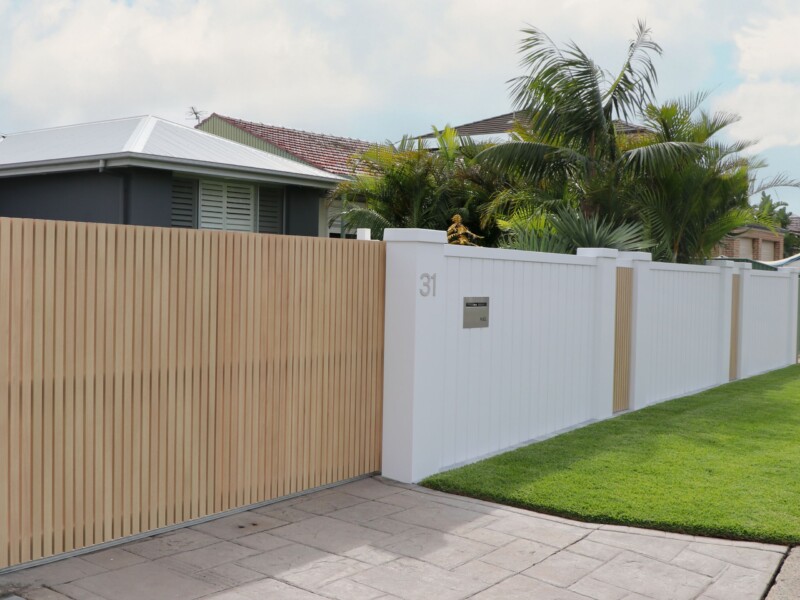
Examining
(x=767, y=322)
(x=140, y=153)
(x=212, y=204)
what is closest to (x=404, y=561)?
(x=140, y=153)

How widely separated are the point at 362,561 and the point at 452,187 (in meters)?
13.3

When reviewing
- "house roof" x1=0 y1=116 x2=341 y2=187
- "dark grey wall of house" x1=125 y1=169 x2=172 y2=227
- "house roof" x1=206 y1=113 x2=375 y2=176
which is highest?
"house roof" x1=206 y1=113 x2=375 y2=176

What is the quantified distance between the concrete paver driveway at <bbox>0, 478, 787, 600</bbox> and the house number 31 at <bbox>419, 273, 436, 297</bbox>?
5.85ft

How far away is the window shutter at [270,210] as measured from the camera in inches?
571

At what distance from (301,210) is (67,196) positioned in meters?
3.79

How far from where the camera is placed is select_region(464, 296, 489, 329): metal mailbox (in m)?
7.86

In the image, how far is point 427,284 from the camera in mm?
7277

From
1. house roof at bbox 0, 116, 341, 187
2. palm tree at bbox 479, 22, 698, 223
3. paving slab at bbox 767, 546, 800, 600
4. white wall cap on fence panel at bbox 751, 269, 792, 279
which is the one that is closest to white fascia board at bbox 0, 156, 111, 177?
house roof at bbox 0, 116, 341, 187

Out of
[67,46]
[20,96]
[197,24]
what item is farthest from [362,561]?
[20,96]

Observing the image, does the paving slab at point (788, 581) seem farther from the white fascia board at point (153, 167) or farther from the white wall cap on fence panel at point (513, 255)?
the white fascia board at point (153, 167)

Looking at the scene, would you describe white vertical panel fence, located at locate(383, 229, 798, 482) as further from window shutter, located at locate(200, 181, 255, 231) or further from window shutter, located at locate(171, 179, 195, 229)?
window shutter, located at locate(171, 179, 195, 229)

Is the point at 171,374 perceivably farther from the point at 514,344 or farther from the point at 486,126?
the point at 486,126

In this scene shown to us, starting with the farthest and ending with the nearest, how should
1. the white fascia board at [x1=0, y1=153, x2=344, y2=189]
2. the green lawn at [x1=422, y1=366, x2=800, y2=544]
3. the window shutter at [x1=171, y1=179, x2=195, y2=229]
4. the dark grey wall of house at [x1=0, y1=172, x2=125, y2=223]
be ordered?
1. the window shutter at [x1=171, y1=179, x2=195, y2=229]
2. the dark grey wall of house at [x1=0, y1=172, x2=125, y2=223]
3. the white fascia board at [x1=0, y1=153, x2=344, y2=189]
4. the green lawn at [x1=422, y1=366, x2=800, y2=544]

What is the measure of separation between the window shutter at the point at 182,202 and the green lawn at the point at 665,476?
23.4ft
